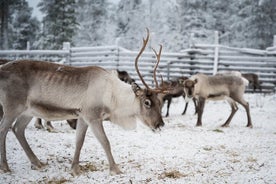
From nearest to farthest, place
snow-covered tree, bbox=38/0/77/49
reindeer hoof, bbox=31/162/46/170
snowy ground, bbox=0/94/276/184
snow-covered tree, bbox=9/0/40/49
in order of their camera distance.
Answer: snowy ground, bbox=0/94/276/184, reindeer hoof, bbox=31/162/46/170, snow-covered tree, bbox=38/0/77/49, snow-covered tree, bbox=9/0/40/49

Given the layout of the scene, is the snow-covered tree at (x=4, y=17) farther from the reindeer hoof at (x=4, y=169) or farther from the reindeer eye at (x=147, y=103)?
the reindeer eye at (x=147, y=103)

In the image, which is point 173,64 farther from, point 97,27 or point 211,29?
point 97,27

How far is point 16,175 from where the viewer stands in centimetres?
342

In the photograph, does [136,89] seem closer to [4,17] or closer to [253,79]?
[253,79]

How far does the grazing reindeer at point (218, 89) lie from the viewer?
703cm

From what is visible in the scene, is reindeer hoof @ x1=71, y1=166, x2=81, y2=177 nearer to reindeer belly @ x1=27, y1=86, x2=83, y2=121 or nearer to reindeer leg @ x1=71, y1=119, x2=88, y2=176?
reindeer leg @ x1=71, y1=119, x2=88, y2=176

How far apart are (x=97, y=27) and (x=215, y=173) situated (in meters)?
25.1

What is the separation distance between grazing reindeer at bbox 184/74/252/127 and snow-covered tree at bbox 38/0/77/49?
13882 mm

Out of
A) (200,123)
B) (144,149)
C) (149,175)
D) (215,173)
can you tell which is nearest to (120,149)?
(144,149)

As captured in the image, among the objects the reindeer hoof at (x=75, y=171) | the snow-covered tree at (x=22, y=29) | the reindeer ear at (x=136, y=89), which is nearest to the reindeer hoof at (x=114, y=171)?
the reindeer hoof at (x=75, y=171)

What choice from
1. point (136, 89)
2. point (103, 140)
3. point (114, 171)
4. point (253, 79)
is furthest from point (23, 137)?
point (253, 79)

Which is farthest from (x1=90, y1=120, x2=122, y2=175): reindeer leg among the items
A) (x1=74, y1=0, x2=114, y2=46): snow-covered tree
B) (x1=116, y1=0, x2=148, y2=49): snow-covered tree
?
(x1=116, y1=0, x2=148, y2=49): snow-covered tree

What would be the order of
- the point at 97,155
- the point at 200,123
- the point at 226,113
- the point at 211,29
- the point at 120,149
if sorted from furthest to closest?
the point at 211,29 → the point at 226,113 → the point at 200,123 → the point at 120,149 → the point at 97,155

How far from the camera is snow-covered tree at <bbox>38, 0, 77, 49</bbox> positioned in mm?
18984
